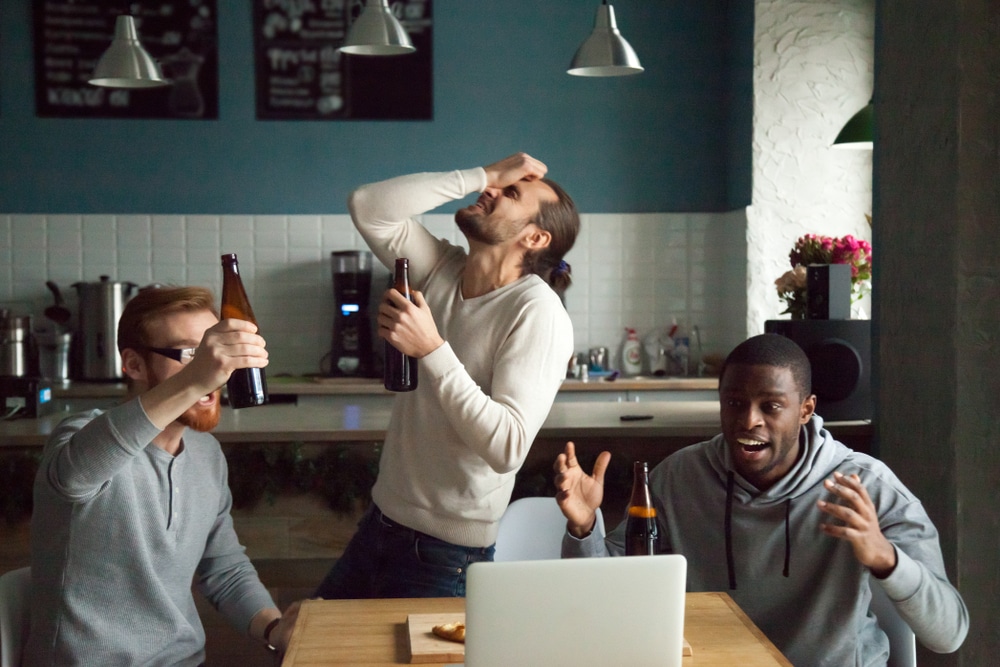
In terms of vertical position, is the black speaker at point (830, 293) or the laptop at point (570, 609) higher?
the black speaker at point (830, 293)

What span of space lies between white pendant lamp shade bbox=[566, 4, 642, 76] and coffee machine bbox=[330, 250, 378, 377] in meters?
1.65

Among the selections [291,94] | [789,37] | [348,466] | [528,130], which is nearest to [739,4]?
[789,37]

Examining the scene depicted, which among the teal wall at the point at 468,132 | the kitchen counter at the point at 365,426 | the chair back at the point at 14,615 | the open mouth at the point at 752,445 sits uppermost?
the teal wall at the point at 468,132

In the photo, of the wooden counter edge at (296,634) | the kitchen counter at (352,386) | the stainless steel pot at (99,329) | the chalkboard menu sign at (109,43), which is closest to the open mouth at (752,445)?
the wooden counter edge at (296,634)

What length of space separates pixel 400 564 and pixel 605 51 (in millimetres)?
2577

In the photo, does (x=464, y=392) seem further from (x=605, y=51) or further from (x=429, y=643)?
(x=605, y=51)

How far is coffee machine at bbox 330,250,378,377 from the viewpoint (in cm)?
512

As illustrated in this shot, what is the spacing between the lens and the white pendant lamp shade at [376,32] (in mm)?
3848

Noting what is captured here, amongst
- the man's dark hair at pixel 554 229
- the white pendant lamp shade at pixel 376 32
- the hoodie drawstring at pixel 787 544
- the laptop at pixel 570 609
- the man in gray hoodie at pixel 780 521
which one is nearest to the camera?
the laptop at pixel 570 609

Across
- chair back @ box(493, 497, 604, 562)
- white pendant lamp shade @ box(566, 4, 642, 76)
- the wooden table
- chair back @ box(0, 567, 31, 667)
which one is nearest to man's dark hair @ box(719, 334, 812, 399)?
the wooden table

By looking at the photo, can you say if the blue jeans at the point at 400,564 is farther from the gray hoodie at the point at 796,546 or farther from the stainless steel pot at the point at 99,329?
the stainless steel pot at the point at 99,329

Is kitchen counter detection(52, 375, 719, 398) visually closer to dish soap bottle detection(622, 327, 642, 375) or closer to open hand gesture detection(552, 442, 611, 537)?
dish soap bottle detection(622, 327, 642, 375)

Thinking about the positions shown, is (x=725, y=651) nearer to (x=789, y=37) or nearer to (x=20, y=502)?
(x=20, y=502)

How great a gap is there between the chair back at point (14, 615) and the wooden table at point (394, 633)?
50cm
